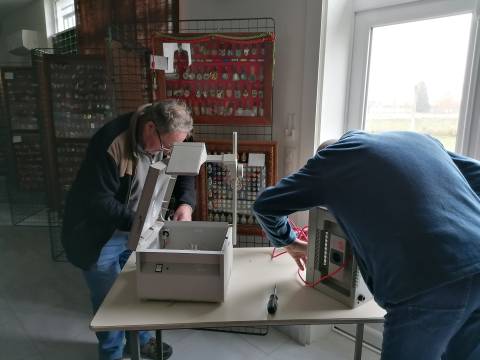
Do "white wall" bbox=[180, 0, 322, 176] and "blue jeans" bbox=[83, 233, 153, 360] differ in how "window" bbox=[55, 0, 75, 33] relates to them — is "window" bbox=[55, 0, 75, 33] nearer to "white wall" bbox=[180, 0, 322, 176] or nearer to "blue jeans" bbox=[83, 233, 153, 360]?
"white wall" bbox=[180, 0, 322, 176]

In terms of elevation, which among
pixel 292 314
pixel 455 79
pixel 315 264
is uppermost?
pixel 455 79

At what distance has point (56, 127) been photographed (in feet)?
9.54

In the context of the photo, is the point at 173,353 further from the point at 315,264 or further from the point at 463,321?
the point at 463,321

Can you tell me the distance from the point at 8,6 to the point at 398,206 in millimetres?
2102

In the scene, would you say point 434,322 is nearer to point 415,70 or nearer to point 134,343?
point 134,343

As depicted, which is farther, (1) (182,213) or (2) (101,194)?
(1) (182,213)

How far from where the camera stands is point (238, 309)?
128 centimetres

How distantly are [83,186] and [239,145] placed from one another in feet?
2.81

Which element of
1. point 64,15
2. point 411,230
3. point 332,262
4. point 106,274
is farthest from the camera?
point 64,15

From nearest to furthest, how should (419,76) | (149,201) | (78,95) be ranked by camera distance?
(149,201) < (419,76) < (78,95)

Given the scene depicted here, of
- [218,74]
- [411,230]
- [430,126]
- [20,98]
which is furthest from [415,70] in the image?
[20,98]

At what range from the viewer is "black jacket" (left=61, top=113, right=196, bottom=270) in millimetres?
1556

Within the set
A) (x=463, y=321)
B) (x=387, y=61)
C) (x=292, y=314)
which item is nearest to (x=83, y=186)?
(x=292, y=314)

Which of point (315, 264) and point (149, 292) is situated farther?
point (315, 264)
